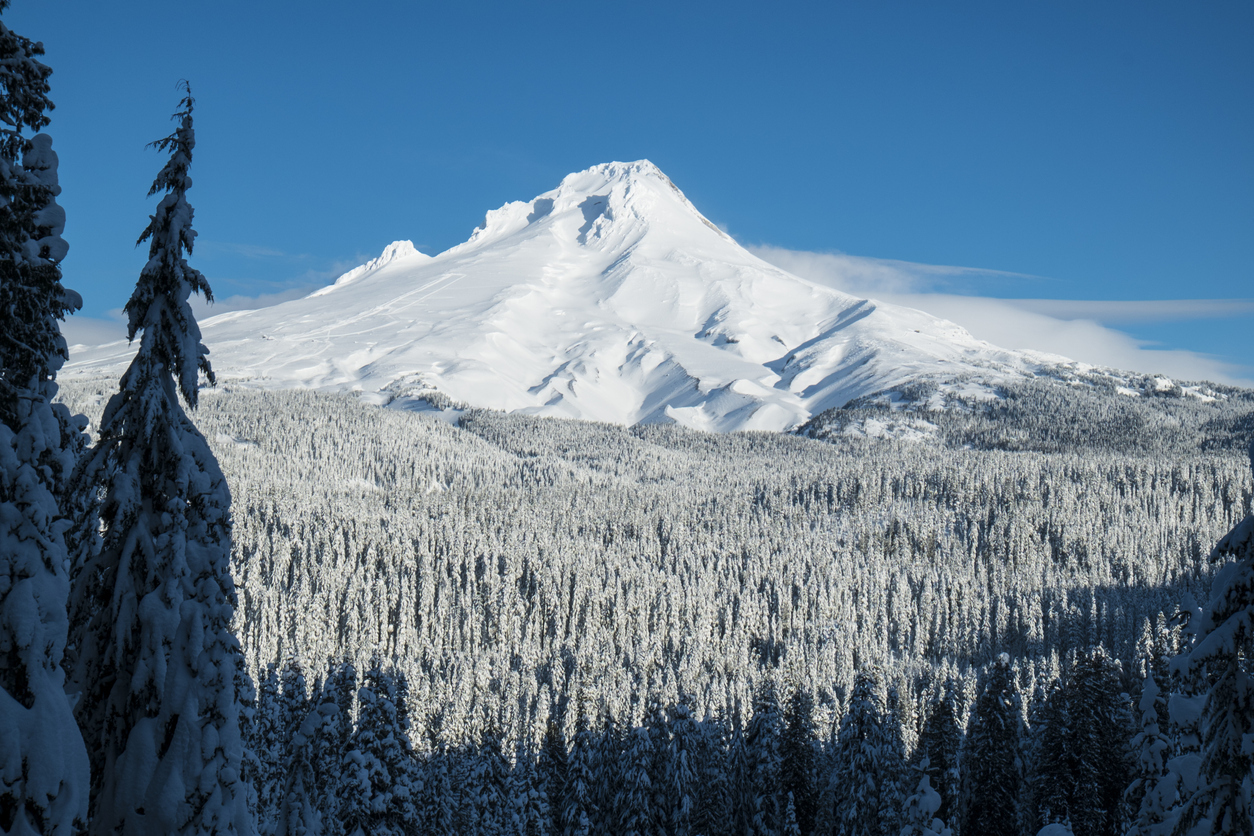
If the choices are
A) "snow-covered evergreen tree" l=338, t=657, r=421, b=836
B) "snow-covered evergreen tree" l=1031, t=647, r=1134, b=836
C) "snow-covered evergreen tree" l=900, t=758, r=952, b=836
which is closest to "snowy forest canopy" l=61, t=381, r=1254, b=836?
"snow-covered evergreen tree" l=1031, t=647, r=1134, b=836

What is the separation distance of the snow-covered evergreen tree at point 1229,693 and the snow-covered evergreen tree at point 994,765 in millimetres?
35222

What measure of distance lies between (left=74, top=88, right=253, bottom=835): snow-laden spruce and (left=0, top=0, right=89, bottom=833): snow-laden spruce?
4.69ft

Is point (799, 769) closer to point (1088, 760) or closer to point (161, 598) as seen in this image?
point (1088, 760)

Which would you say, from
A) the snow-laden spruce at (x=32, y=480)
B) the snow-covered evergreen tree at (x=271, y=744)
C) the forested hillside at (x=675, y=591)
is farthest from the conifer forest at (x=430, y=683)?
the forested hillside at (x=675, y=591)

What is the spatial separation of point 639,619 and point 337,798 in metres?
103

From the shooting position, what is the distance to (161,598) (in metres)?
10.6

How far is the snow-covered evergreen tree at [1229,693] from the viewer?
950cm

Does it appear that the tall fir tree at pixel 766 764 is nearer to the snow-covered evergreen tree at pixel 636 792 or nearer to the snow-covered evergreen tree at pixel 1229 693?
the snow-covered evergreen tree at pixel 636 792

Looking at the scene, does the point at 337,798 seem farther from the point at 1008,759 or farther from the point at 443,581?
the point at 443,581

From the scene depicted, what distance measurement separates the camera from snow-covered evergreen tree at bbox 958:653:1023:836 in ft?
139

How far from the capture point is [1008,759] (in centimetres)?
4247

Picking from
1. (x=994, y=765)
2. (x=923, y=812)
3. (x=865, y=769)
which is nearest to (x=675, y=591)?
(x=994, y=765)

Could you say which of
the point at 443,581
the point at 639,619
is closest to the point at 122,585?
the point at 639,619

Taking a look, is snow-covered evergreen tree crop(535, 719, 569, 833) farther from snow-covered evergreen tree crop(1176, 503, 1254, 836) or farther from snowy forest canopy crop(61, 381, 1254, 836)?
snow-covered evergreen tree crop(1176, 503, 1254, 836)
